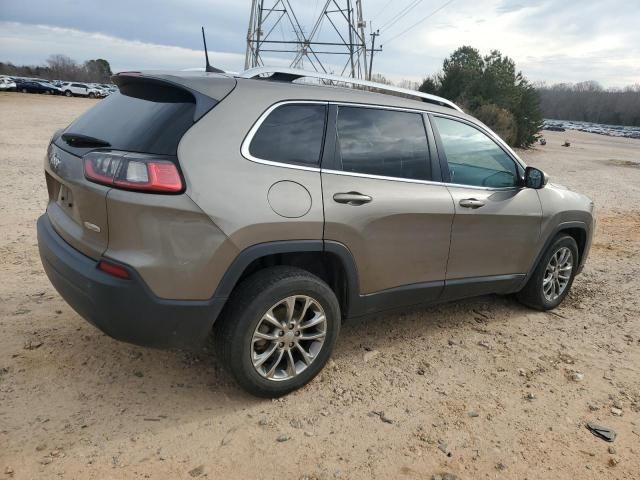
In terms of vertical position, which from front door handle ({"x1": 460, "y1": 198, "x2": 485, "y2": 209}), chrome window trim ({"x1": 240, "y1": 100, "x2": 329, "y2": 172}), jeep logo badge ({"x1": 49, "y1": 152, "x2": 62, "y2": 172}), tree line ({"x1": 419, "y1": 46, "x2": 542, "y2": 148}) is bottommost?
front door handle ({"x1": 460, "y1": 198, "x2": 485, "y2": 209})

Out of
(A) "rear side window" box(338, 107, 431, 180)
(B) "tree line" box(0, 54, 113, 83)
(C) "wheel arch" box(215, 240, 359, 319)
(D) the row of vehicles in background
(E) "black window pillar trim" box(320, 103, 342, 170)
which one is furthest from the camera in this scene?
(B) "tree line" box(0, 54, 113, 83)

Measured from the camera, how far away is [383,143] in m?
3.30

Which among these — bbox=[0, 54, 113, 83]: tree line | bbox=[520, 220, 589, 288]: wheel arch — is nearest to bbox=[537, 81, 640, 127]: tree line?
bbox=[0, 54, 113, 83]: tree line

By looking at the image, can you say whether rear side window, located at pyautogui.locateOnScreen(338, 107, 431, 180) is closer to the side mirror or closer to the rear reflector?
the side mirror

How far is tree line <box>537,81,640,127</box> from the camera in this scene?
140m

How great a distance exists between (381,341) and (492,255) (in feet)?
3.61

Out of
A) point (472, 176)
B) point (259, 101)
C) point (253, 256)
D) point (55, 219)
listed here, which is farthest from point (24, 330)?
point (472, 176)

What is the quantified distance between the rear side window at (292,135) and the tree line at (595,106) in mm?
152173

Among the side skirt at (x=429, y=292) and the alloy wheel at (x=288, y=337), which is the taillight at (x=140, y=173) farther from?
the side skirt at (x=429, y=292)

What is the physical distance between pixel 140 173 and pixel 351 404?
5.85 feet

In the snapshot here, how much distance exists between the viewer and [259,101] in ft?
9.17

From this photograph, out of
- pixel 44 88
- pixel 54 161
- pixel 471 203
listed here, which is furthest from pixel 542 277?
pixel 44 88

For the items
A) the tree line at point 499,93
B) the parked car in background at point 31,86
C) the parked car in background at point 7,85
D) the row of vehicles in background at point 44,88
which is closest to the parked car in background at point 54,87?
the row of vehicles in background at point 44,88

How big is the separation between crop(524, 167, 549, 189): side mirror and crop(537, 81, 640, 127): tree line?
15056 centimetres
